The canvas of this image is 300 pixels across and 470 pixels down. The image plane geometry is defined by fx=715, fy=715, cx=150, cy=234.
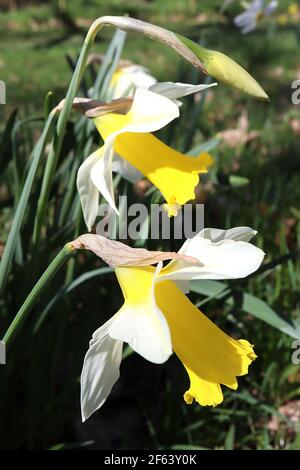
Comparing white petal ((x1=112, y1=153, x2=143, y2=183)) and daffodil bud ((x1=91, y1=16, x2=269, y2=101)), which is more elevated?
daffodil bud ((x1=91, y1=16, x2=269, y2=101))

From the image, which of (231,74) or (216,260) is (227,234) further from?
(231,74)

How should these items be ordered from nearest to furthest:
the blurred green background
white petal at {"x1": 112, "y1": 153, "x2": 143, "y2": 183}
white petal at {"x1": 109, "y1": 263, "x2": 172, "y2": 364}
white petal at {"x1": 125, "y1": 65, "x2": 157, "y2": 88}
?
white petal at {"x1": 109, "y1": 263, "x2": 172, "y2": 364} → white petal at {"x1": 112, "y1": 153, "x2": 143, "y2": 183} → the blurred green background → white petal at {"x1": 125, "y1": 65, "x2": 157, "y2": 88}

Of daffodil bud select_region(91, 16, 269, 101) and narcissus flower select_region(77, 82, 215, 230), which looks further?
narcissus flower select_region(77, 82, 215, 230)

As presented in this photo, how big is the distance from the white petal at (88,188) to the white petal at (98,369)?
200 millimetres

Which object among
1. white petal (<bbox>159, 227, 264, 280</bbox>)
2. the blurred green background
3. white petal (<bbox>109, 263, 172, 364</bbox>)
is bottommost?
the blurred green background

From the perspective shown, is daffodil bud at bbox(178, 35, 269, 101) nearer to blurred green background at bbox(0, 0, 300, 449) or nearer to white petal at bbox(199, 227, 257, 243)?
white petal at bbox(199, 227, 257, 243)

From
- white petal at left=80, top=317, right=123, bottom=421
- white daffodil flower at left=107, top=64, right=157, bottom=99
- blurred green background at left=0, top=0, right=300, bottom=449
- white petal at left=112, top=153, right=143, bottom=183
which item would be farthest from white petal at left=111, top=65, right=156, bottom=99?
white petal at left=80, top=317, right=123, bottom=421

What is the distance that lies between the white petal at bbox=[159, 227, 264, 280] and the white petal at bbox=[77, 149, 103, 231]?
0.19 m

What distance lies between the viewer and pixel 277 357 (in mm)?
1543

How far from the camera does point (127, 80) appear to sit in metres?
1.51

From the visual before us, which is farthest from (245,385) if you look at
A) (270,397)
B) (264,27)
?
(264,27)

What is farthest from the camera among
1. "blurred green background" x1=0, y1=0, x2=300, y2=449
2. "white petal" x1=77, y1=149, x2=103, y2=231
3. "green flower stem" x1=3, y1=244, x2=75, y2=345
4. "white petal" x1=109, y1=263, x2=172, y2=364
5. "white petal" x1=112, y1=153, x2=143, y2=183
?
"blurred green background" x1=0, y1=0, x2=300, y2=449

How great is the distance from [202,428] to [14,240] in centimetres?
64

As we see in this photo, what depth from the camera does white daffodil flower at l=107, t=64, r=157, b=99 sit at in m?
1.50
